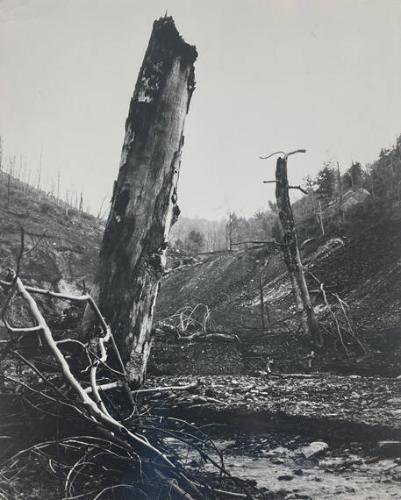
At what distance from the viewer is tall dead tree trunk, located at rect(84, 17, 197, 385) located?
251cm

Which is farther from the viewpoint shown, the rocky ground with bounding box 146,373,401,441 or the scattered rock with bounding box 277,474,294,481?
the rocky ground with bounding box 146,373,401,441

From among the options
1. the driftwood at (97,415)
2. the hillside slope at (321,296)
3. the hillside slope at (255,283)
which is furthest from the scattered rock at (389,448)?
the hillside slope at (321,296)

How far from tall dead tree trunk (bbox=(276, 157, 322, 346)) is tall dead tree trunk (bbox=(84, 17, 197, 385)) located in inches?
196

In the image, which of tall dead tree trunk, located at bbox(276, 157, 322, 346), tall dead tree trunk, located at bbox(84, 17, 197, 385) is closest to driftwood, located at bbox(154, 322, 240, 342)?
tall dead tree trunk, located at bbox(276, 157, 322, 346)

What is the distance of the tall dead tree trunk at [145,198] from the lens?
8.24ft

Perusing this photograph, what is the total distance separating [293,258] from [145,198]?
5417mm

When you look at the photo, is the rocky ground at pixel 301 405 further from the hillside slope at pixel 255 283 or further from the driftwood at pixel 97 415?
the hillside slope at pixel 255 283

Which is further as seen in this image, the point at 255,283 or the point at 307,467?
the point at 255,283

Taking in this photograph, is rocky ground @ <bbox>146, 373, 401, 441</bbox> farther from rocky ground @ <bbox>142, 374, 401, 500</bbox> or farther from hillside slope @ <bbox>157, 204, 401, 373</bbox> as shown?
hillside slope @ <bbox>157, 204, 401, 373</bbox>

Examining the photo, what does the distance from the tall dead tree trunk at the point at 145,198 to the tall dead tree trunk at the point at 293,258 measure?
16.3 ft

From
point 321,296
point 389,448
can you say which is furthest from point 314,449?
point 321,296

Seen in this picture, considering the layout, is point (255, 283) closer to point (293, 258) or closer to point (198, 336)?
point (198, 336)

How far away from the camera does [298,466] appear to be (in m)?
2.38

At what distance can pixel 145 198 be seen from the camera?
2.64 m
